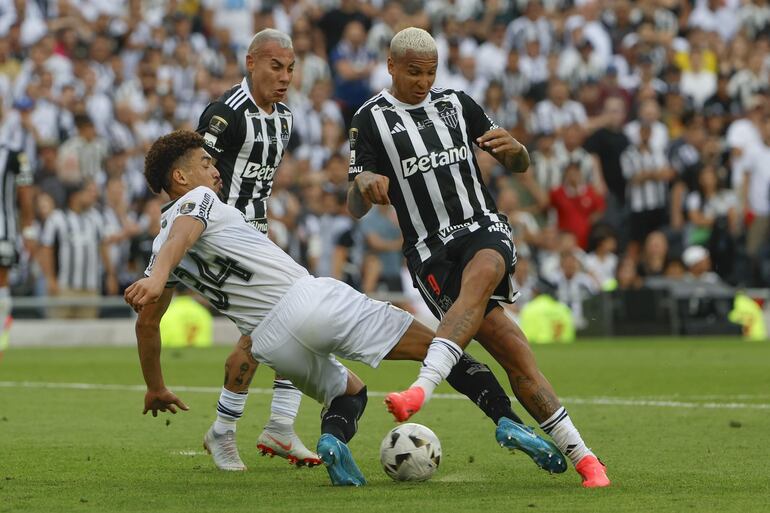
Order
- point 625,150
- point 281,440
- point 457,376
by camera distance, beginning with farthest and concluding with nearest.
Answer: point 625,150 < point 281,440 < point 457,376

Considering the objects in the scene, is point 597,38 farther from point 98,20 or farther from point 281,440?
point 281,440

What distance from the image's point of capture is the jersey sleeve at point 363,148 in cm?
762

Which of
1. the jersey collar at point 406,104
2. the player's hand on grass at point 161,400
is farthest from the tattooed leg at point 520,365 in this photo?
the player's hand on grass at point 161,400

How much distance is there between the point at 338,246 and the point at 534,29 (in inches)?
266

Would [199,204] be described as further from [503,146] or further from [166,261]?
[503,146]

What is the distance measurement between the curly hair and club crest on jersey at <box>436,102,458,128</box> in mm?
1278

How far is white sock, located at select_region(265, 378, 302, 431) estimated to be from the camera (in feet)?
27.5

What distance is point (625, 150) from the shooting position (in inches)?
856

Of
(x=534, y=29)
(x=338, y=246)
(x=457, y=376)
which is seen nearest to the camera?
(x=457, y=376)

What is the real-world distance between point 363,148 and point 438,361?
4.63ft

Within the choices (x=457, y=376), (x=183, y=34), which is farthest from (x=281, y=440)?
(x=183, y=34)

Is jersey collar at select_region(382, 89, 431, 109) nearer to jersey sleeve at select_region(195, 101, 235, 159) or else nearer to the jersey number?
jersey sleeve at select_region(195, 101, 235, 159)

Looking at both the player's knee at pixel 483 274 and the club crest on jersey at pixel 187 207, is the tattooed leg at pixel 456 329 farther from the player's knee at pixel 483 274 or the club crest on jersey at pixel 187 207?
the club crest on jersey at pixel 187 207

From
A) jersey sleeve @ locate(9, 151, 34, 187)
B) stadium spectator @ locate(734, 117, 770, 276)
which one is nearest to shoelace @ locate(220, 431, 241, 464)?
jersey sleeve @ locate(9, 151, 34, 187)
